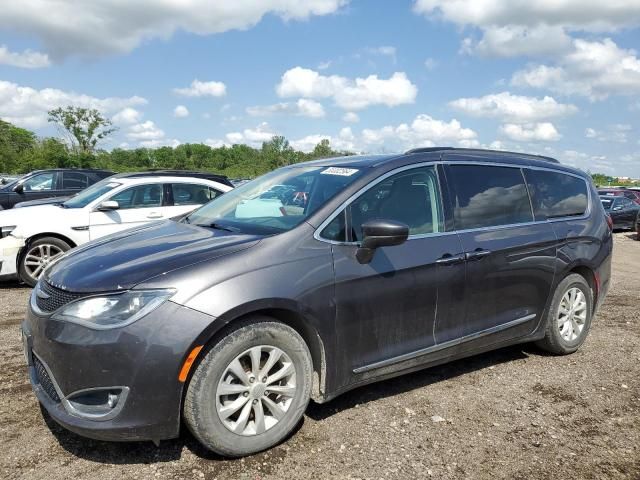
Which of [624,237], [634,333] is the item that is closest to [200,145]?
[624,237]

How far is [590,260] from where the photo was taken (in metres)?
4.86

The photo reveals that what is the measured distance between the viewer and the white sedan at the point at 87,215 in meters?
7.14

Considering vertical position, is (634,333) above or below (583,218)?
below

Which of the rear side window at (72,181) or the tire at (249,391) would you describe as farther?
the rear side window at (72,181)

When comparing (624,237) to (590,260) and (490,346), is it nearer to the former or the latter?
(590,260)

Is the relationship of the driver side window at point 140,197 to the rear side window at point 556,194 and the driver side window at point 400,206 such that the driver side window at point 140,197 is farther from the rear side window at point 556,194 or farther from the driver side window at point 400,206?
the rear side window at point 556,194

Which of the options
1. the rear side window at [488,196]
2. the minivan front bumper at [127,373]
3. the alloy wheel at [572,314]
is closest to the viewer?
the minivan front bumper at [127,373]

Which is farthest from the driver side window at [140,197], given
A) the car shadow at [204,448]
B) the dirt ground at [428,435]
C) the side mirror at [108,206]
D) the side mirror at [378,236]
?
the side mirror at [378,236]

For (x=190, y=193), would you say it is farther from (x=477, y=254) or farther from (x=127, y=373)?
(x=127, y=373)

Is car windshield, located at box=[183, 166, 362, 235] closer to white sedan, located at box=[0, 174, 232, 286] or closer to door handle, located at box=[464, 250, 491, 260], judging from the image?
door handle, located at box=[464, 250, 491, 260]

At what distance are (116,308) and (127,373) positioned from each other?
331mm

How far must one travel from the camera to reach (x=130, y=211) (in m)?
7.98

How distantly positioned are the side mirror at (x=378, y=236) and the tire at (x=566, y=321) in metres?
2.12

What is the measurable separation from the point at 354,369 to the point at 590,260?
2773 millimetres
